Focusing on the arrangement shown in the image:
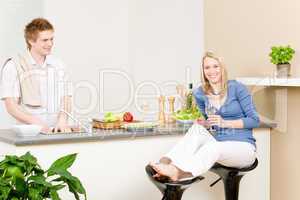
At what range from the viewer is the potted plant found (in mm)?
3377

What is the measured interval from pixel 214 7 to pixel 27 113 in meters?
1.72

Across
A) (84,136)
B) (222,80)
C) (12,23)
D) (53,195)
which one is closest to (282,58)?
(222,80)

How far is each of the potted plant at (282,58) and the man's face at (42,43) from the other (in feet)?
4.44

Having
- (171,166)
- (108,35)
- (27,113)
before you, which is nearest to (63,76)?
(27,113)

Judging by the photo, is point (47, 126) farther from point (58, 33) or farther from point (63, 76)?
point (58, 33)

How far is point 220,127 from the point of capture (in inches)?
127

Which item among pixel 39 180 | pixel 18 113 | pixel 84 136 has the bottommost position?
pixel 39 180

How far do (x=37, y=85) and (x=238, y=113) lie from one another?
1213 mm

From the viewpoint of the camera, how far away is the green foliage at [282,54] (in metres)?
3.38

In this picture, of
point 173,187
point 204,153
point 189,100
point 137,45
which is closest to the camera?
point 173,187

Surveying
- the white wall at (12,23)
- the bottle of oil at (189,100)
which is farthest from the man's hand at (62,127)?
the white wall at (12,23)

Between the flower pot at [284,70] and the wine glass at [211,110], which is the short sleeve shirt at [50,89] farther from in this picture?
the flower pot at [284,70]

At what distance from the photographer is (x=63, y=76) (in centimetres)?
347

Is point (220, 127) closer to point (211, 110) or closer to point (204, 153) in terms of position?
point (211, 110)
